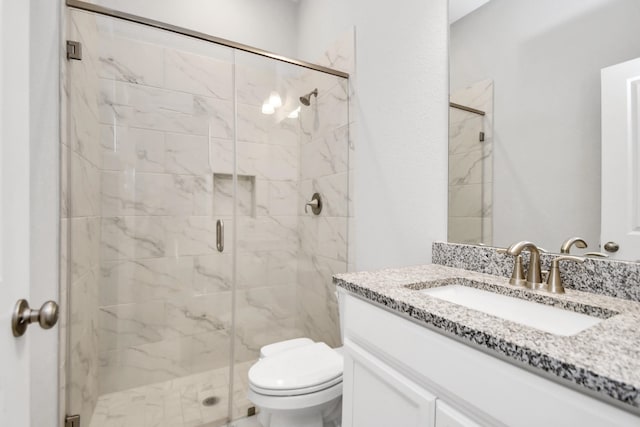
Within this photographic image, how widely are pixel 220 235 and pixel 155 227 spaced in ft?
1.19

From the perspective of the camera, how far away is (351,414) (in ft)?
3.10

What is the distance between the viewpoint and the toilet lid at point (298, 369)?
1.21 meters

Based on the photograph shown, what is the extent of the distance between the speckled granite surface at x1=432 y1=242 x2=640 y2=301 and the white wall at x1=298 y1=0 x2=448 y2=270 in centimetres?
21

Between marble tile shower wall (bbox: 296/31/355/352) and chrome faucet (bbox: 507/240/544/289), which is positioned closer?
chrome faucet (bbox: 507/240/544/289)

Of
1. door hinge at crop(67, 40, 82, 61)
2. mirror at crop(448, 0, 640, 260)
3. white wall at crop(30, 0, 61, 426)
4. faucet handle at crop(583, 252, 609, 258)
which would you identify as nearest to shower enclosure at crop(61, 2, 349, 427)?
door hinge at crop(67, 40, 82, 61)

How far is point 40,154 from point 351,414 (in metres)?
1.41

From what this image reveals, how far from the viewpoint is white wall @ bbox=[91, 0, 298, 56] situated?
216 cm

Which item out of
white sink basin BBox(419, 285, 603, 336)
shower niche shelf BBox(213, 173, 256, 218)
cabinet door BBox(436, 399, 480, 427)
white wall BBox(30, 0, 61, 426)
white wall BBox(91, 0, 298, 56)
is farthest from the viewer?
white wall BBox(91, 0, 298, 56)

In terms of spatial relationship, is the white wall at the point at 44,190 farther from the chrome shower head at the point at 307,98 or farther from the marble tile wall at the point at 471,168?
the marble tile wall at the point at 471,168

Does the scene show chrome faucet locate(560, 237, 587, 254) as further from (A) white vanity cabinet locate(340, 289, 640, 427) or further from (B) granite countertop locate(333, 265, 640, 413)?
(A) white vanity cabinet locate(340, 289, 640, 427)

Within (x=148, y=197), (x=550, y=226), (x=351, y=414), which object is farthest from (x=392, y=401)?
(x=148, y=197)

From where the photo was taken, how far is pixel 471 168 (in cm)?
125

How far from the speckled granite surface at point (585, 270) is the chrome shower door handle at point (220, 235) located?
51.2 inches
